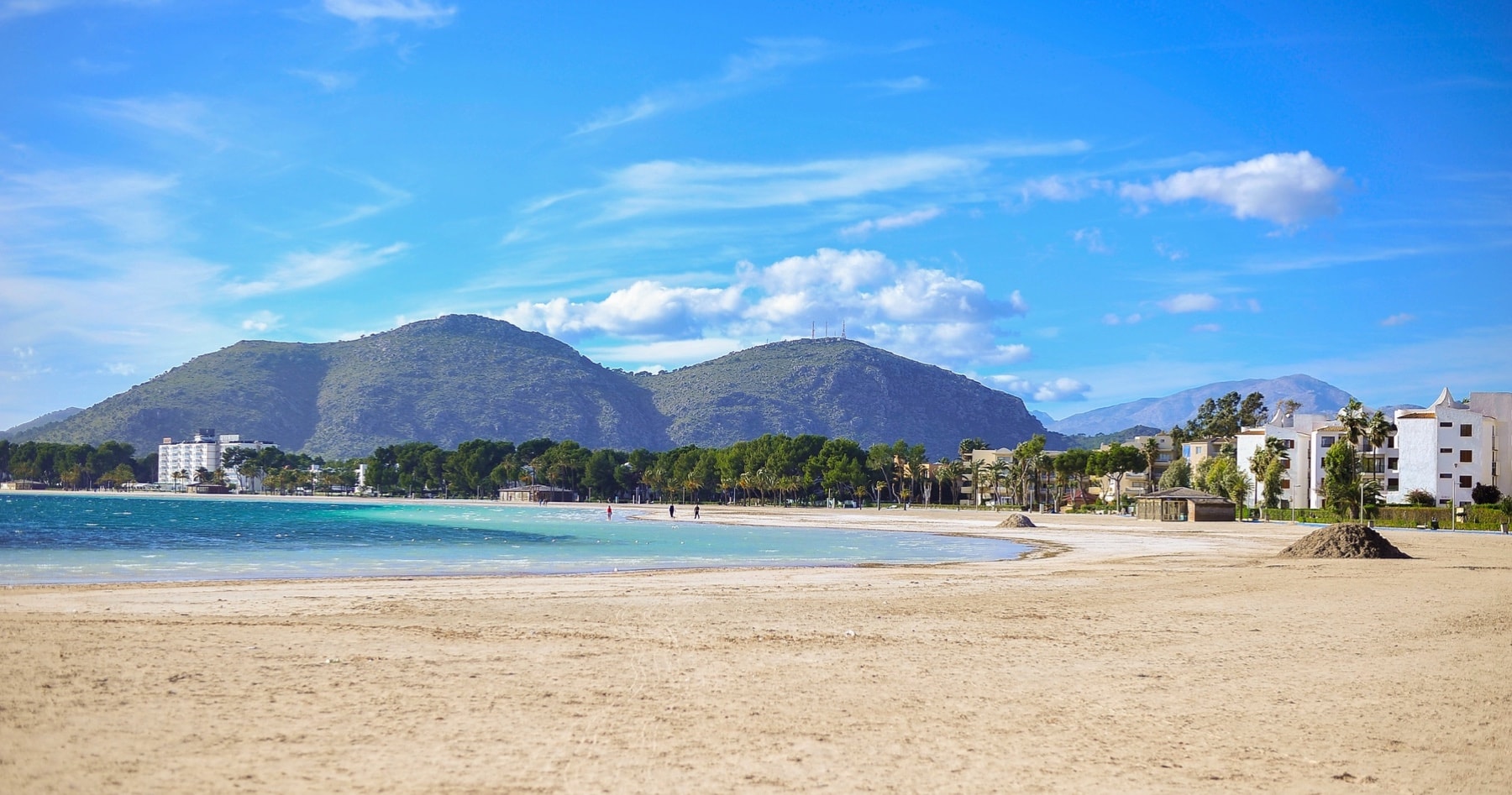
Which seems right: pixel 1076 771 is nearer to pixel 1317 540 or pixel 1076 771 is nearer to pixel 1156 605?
pixel 1156 605

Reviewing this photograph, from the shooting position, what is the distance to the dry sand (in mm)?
7477

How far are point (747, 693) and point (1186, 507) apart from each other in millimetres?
73246

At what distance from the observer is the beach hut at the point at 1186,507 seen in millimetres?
74812

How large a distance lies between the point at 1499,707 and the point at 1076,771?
5.15 meters

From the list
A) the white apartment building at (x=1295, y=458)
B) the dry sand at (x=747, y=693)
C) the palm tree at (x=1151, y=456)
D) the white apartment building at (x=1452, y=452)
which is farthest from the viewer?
the palm tree at (x=1151, y=456)

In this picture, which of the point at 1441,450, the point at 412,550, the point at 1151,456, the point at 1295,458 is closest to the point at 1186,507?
the point at 1441,450

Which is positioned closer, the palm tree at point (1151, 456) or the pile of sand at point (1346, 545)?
the pile of sand at point (1346, 545)

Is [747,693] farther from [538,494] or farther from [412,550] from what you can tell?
[538,494]

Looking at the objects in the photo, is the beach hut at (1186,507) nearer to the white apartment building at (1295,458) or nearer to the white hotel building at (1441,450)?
the white hotel building at (1441,450)

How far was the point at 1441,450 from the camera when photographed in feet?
245

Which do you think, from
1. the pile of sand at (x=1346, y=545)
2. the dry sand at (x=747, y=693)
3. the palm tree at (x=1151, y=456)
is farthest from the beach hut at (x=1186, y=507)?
the dry sand at (x=747, y=693)

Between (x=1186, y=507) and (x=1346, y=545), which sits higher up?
(x=1346, y=545)

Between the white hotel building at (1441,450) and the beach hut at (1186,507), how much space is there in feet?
32.1

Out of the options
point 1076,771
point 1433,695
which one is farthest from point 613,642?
point 1433,695
